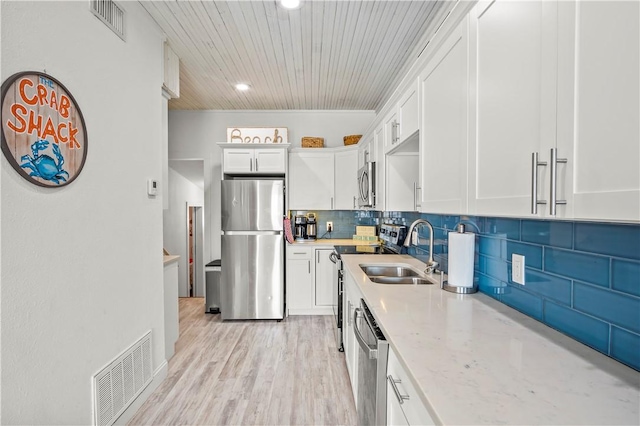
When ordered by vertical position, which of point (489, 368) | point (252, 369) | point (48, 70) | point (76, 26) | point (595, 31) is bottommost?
point (252, 369)

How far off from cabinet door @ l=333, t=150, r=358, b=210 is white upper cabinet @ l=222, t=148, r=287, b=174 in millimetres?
753

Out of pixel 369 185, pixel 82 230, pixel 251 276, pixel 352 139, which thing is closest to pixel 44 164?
pixel 82 230

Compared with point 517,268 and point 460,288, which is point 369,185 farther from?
point 517,268

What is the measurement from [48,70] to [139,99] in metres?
0.73

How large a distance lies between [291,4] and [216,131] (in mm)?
2586

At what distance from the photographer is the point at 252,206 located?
140 inches

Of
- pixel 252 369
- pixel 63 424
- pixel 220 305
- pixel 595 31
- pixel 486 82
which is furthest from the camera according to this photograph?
pixel 220 305

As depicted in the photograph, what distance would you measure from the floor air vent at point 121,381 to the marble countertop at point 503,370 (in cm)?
156

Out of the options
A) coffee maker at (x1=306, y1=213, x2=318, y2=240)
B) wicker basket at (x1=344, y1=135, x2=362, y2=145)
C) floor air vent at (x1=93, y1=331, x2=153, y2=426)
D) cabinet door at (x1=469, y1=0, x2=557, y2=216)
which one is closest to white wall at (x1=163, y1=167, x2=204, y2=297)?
coffee maker at (x1=306, y1=213, x2=318, y2=240)

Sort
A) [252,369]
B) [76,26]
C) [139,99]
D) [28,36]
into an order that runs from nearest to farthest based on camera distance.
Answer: [28,36]
[76,26]
[139,99]
[252,369]

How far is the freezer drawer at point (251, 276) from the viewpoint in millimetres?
3553

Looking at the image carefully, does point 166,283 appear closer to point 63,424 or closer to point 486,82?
point 63,424

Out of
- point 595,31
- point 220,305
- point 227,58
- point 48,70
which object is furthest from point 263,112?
point 595,31

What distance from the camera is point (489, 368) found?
2.70 feet
